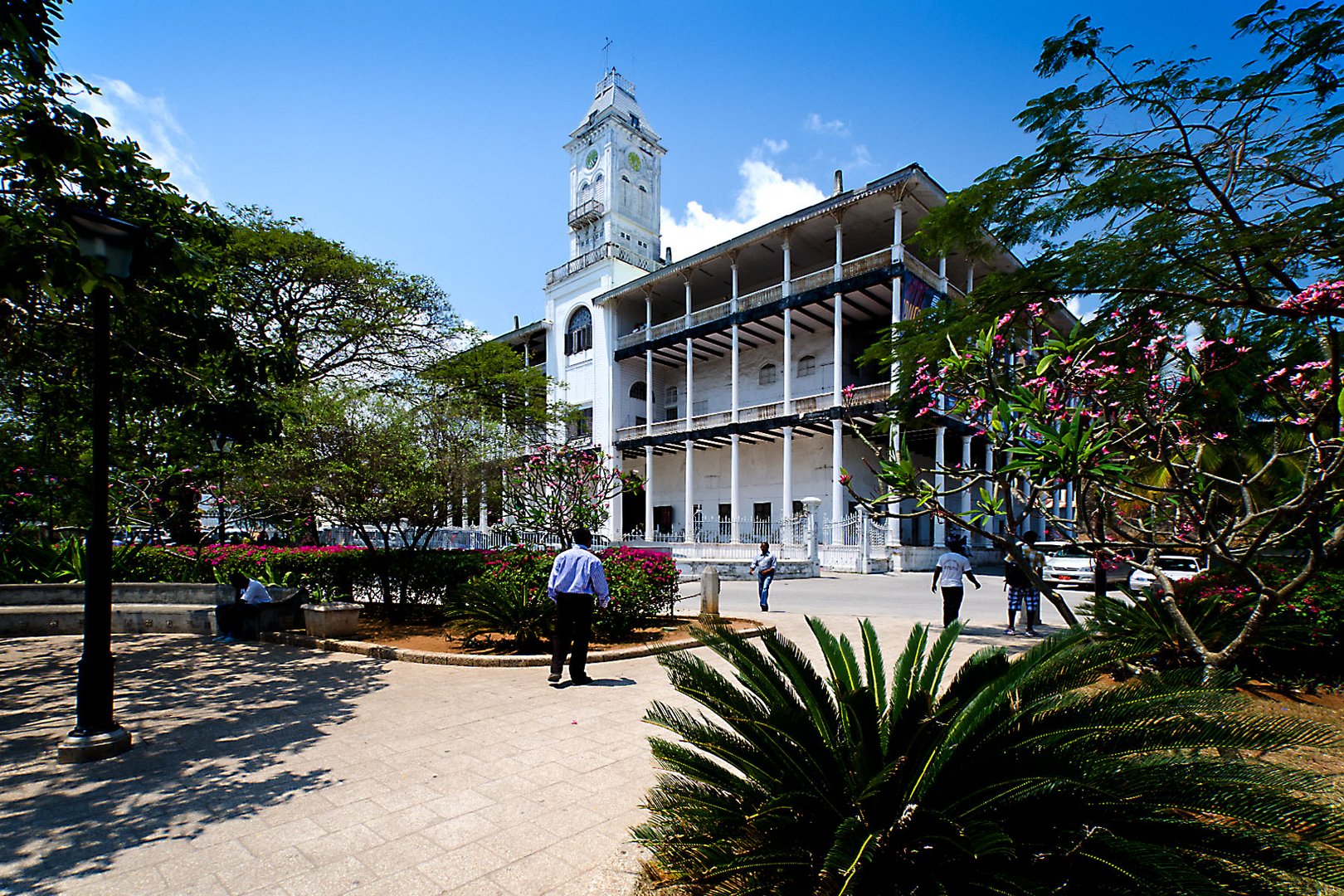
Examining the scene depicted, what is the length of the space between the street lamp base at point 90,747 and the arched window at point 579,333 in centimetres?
3102

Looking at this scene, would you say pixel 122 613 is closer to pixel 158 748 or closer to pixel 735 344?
pixel 158 748

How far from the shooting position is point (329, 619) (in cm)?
852

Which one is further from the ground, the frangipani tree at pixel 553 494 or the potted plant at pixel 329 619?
the frangipani tree at pixel 553 494

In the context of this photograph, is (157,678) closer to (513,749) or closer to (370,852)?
(513,749)

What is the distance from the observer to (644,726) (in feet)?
16.5

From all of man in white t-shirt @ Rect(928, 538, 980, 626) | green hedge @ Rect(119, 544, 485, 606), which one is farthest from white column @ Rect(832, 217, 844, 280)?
green hedge @ Rect(119, 544, 485, 606)

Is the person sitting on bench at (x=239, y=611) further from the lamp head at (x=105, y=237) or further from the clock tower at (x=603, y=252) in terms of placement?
the clock tower at (x=603, y=252)

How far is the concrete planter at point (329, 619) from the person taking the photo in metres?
8.51

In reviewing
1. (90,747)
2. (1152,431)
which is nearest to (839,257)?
(1152,431)

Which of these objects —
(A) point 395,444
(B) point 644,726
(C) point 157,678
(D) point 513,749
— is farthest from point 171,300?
(B) point 644,726

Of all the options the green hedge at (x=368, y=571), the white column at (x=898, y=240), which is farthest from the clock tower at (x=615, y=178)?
the green hedge at (x=368, y=571)

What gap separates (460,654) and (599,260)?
95.4ft

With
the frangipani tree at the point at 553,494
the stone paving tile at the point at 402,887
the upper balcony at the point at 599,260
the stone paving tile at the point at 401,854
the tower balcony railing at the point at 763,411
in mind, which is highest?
the upper balcony at the point at 599,260

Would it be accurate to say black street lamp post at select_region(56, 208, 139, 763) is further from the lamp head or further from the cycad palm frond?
the cycad palm frond
